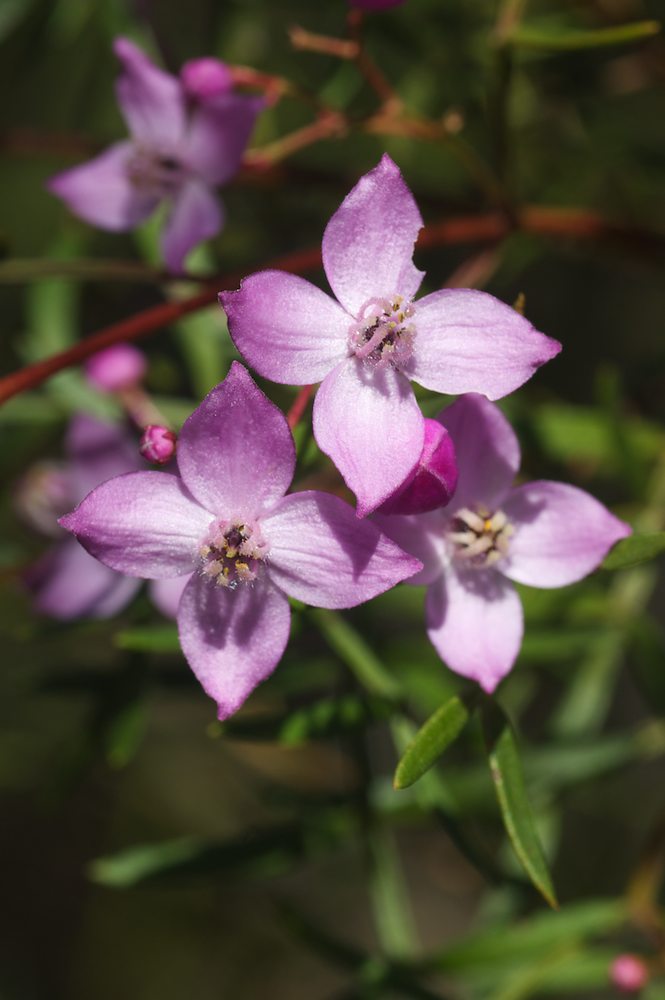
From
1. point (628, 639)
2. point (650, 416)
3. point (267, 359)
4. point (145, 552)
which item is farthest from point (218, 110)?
point (650, 416)

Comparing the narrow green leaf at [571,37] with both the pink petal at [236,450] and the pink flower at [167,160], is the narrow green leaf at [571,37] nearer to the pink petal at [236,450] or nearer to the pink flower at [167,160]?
the pink flower at [167,160]

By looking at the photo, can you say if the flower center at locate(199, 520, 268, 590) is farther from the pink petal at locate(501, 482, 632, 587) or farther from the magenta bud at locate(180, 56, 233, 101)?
the magenta bud at locate(180, 56, 233, 101)

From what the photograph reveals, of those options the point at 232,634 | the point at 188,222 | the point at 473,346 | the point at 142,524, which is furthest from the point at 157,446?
the point at 188,222

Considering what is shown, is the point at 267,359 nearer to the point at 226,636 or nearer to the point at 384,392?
the point at 384,392

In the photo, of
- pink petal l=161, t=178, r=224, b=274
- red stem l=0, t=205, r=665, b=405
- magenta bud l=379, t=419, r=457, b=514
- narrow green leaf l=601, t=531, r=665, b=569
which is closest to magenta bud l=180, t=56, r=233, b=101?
pink petal l=161, t=178, r=224, b=274

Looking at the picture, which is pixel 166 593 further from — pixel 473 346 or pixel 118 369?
pixel 473 346
